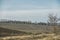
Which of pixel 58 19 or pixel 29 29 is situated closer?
pixel 29 29

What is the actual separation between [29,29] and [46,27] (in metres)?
2.92

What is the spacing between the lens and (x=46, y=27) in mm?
28625

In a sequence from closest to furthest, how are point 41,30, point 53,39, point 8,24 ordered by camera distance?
point 53,39, point 41,30, point 8,24

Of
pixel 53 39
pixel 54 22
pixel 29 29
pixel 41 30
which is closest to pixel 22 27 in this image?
pixel 29 29

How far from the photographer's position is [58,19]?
30391mm

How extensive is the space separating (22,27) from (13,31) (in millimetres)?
2638

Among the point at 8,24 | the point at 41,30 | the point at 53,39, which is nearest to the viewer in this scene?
the point at 53,39

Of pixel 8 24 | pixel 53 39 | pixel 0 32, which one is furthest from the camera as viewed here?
pixel 8 24

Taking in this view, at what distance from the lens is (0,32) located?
25.1 meters

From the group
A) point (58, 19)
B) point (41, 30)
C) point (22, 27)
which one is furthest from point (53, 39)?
point (58, 19)

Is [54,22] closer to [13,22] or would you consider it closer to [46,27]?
[46,27]

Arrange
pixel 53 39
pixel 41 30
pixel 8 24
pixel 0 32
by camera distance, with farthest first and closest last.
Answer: pixel 8 24 → pixel 41 30 → pixel 0 32 → pixel 53 39

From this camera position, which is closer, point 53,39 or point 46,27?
point 53,39

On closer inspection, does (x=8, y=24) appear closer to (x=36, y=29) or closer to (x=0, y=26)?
(x=0, y=26)
